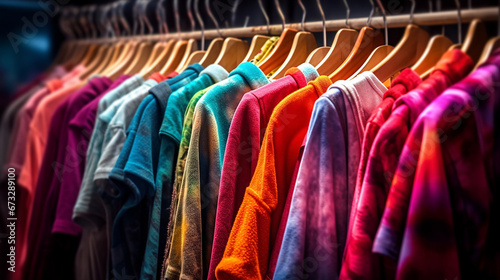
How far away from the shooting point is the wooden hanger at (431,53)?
0.77 m

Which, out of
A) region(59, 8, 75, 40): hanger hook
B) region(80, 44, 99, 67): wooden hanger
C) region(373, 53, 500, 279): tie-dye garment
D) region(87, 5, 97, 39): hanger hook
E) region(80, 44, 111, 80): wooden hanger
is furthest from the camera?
region(59, 8, 75, 40): hanger hook

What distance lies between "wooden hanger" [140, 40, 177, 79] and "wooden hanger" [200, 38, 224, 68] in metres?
0.16

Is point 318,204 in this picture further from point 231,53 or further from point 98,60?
point 98,60

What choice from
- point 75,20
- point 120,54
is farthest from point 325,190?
point 75,20

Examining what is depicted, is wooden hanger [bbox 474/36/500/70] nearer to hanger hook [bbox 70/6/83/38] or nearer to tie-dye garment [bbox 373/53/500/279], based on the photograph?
tie-dye garment [bbox 373/53/500/279]

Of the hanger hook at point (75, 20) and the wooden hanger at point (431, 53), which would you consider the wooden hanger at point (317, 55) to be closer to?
the wooden hanger at point (431, 53)

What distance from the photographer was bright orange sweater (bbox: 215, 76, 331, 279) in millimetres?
723

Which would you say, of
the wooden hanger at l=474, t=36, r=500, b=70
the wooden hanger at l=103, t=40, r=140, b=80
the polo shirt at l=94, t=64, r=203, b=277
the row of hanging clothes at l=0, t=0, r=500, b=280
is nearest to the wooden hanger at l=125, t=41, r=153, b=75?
the wooden hanger at l=103, t=40, r=140, b=80

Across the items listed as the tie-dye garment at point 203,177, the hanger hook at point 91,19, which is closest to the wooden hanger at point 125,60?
the hanger hook at point 91,19

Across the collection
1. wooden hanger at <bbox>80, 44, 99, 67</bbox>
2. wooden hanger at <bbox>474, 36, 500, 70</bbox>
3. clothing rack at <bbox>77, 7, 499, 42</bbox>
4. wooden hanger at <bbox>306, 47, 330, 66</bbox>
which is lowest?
wooden hanger at <bbox>474, 36, 500, 70</bbox>

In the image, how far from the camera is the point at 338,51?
0.92m

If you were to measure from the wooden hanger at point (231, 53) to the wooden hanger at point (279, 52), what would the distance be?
5.9 inches

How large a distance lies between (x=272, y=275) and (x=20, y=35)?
1566 mm

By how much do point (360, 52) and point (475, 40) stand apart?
0.24 meters
